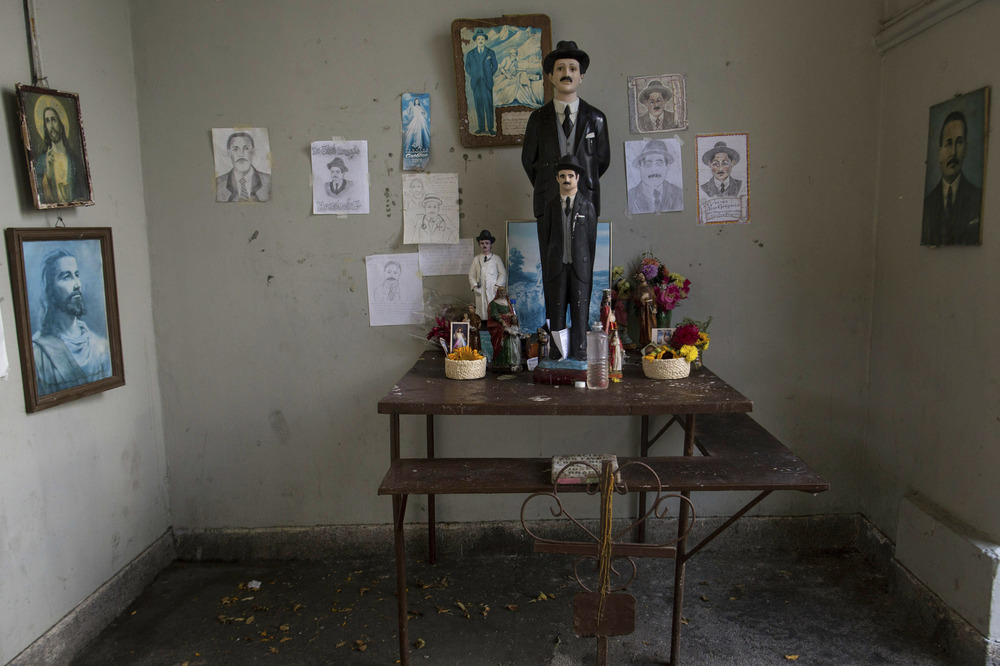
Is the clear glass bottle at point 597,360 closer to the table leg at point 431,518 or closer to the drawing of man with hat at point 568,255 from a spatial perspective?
the drawing of man with hat at point 568,255

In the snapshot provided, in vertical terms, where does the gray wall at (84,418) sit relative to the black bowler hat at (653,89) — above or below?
below

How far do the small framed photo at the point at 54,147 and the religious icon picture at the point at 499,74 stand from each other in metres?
1.63

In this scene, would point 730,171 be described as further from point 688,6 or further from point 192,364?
point 192,364

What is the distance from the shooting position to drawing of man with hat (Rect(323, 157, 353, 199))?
3162 millimetres

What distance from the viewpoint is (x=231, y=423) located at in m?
3.33

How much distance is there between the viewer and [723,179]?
3143mm

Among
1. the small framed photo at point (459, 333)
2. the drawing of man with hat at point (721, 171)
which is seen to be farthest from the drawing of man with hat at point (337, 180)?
the drawing of man with hat at point (721, 171)

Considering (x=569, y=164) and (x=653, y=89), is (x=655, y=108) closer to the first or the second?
(x=653, y=89)

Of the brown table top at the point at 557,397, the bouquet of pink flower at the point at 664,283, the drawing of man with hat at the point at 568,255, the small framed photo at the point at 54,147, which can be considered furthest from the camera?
the bouquet of pink flower at the point at 664,283

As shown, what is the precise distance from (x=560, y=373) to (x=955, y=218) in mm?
1702

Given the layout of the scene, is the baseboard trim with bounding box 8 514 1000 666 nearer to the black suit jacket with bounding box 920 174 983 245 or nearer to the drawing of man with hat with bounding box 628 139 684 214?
the black suit jacket with bounding box 920 174 983 245

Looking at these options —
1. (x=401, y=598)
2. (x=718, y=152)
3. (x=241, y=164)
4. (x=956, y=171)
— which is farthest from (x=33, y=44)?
(x=956, y=171)

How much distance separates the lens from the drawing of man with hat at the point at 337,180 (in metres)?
3.16

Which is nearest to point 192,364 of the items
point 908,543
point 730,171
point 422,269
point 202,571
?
point 202,571
